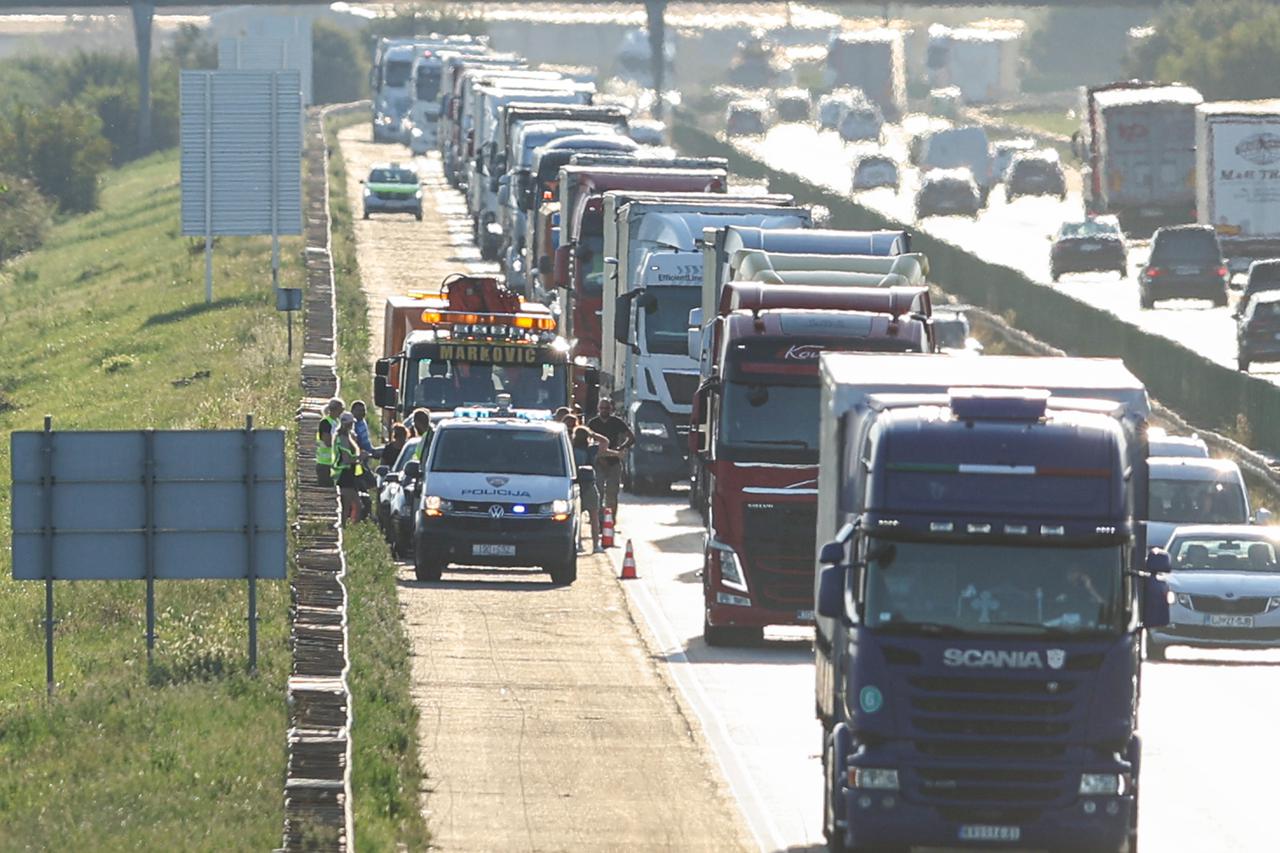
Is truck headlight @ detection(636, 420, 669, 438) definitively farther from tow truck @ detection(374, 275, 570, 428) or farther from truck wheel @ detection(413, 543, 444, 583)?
truck wheel @ detection(413, 543, 444, 583)

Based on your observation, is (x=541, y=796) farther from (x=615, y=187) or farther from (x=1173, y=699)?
(x=615, y=187)

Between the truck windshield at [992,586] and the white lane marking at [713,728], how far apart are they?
243 centimetres

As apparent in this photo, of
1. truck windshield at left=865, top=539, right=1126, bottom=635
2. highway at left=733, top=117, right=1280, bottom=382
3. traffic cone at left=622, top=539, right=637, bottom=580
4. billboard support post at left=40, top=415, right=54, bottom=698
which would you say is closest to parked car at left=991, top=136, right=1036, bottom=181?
highway at left=733, top=117, right=1280, bottom=382

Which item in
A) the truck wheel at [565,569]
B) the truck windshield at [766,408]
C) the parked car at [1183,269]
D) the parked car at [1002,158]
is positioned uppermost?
the parked car at [1002,158]

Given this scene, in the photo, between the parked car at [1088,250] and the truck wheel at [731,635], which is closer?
the truck wheel at [731,635]

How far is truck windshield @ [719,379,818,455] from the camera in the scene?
26.4 m

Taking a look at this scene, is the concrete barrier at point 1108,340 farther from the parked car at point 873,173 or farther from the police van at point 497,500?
the parked car at point 873,173

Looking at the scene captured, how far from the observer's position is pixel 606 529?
34562 mm

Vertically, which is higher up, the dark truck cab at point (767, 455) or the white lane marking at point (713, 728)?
the dark truck cab at point (767, 455)

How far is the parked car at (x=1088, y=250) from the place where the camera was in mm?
71562

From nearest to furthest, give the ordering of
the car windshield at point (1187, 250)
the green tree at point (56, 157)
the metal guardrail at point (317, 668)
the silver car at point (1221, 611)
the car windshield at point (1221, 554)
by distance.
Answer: the metal guardrail at point (317, 668) → the silver car at point (1221, 611) → the car windshield at point (1221, 554) → the car windshield at point (1187, 250) → the green tree at point (56, 157)

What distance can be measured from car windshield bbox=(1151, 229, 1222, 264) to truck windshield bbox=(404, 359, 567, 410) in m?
31.0

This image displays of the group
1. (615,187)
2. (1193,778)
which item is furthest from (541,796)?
(615,187)

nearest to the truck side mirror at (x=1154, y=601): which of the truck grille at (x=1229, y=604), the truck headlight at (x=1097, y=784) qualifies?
the truck headlight at (x=1097, y=784)
